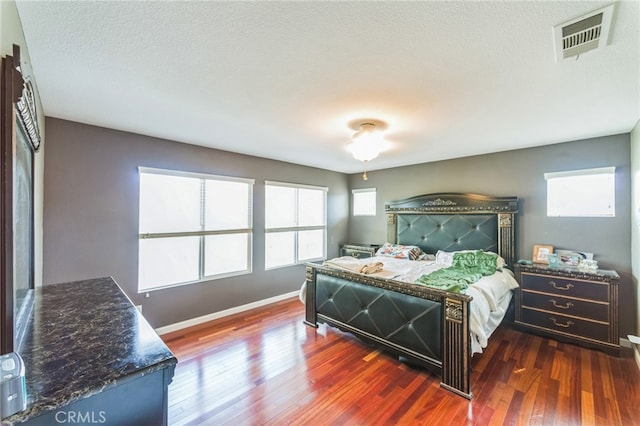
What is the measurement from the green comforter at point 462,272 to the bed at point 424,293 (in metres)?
0.14

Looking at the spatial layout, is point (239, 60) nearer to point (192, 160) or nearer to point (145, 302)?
point (192, 160)

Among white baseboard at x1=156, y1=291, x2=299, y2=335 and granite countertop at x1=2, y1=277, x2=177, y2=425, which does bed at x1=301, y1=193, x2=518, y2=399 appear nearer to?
white baseboard at x1=156, y1=291, x2=299, y2=335

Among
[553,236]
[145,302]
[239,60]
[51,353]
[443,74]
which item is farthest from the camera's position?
[553,236]

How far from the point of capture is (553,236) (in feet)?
11.2

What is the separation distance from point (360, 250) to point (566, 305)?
2.97m

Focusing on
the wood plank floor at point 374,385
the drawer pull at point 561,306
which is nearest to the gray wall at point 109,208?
the wood plank floor at point 374,385

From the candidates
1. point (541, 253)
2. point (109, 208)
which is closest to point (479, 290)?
point (541, 253)

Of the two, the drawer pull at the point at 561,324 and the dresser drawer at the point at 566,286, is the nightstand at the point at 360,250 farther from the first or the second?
the drawer pull at the point at 561,324

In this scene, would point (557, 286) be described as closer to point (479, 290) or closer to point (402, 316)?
point (479, 290)

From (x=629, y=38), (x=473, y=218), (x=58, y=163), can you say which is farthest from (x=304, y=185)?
(x=629, y=38)

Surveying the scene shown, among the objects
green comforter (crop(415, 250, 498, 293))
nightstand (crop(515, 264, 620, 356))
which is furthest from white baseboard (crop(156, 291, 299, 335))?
nightstand (crop(515, 264, 620, 356))

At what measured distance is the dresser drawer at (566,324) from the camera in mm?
2791

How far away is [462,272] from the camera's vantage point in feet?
10.5

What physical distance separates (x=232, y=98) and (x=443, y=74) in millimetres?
1567
